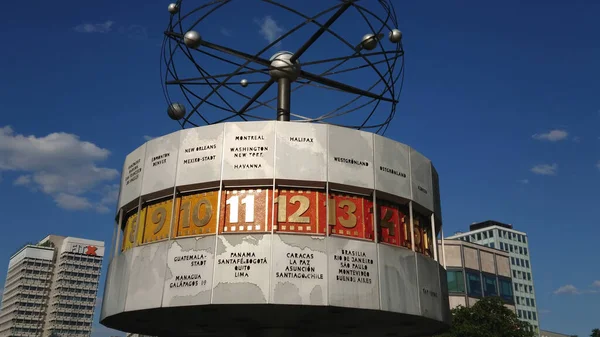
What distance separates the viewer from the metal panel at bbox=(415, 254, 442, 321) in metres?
23.5

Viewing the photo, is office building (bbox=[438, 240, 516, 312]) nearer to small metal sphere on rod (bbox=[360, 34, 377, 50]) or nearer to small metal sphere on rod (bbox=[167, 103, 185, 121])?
small metal sphere on rod (bbox=[360, 34, 377, 50])

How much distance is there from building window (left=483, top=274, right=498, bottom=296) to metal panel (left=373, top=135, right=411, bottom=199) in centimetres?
8125

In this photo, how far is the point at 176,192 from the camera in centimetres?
2364

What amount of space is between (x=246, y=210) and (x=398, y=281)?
6.93 m

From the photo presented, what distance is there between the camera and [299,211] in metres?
22.4

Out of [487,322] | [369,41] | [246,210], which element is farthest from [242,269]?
[487,322]

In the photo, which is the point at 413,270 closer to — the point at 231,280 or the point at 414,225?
the point at 414,225

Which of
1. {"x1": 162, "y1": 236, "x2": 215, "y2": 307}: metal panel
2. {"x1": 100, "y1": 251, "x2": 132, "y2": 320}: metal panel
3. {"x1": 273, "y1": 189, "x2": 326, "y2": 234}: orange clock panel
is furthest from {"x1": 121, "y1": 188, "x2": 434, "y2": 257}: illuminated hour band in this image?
{"x1": 100, "y1": 251, "x2": 132, "y2": 320}: metal panel

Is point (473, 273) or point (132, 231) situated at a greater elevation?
point (473, 273)

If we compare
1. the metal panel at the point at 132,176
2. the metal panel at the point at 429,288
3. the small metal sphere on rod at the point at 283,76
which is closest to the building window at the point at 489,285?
the metal panel at the point at 429,288

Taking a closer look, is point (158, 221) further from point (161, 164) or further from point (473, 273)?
point (473, 273)

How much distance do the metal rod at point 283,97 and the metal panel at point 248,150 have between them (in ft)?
16.2

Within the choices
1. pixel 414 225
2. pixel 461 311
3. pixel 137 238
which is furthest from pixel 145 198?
pixel 461 311

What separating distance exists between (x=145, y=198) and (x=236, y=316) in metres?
6.71
